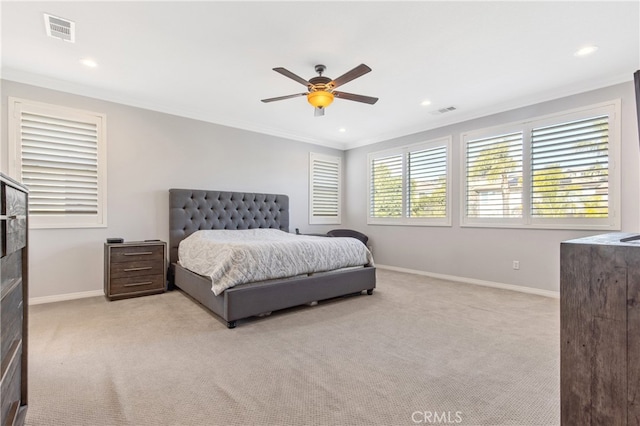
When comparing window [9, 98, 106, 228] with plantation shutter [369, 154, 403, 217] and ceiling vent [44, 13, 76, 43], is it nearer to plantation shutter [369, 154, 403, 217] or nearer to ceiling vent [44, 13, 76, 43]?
ceiling vent [44, 13, 76, 43]

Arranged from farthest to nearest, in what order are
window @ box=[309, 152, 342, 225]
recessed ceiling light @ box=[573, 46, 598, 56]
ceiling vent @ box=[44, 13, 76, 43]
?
window @ box=[309, 152, 342, 225]
recessed ceiling light @ box=[573, 46, 598, 56]
ceiling vent @ box=[44, 13, 76, 43]

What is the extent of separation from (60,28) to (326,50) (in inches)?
90.1

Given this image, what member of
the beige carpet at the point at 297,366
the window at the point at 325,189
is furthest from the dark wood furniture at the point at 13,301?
the window at the point at 325,189

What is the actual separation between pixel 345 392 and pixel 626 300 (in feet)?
4.78

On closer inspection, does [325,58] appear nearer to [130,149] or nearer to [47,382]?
[130,149]

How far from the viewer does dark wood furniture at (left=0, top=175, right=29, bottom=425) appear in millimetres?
1123

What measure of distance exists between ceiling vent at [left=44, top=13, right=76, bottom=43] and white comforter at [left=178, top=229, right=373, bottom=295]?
229 centimetres

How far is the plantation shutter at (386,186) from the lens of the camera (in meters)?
5.89

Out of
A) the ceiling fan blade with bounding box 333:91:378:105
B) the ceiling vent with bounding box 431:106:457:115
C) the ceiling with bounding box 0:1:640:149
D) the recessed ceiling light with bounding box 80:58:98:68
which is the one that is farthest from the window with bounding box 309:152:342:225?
the recessed ceiling light with bounding box 80:58:98:68

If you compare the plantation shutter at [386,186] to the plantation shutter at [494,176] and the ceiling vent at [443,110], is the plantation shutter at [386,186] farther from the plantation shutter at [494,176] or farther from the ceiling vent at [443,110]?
the plantation shutter at [494,176]

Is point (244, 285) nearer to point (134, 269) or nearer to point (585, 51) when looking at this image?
point (134, 269)

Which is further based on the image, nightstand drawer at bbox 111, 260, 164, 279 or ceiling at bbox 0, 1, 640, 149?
nightstand drawer at bbox 111, 260, 164, 279

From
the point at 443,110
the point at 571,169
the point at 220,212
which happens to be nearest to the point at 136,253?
the point at 220,212

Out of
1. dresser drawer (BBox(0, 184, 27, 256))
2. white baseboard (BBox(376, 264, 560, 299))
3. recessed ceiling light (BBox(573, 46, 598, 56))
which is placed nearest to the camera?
dresser drawer (BBox(0, 184, 27, 256))
